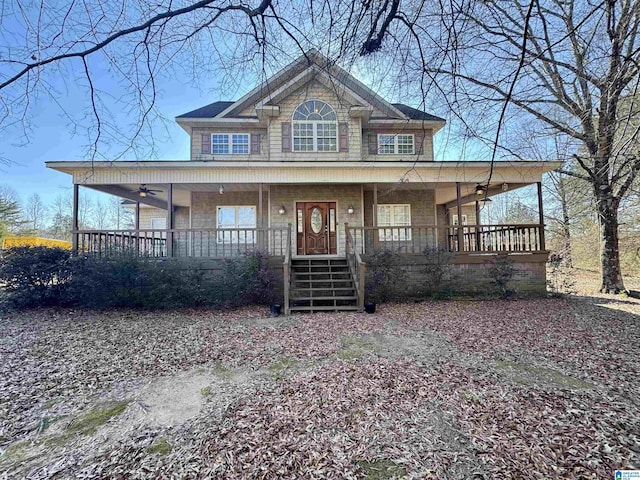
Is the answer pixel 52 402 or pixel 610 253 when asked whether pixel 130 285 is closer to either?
pixel 52 402

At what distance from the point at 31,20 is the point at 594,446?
5844 mm

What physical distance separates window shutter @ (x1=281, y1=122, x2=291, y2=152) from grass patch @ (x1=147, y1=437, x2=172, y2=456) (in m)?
10.5

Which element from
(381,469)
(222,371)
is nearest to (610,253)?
(381,469)

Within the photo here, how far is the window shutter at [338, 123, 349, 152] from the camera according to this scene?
11656 millimetres

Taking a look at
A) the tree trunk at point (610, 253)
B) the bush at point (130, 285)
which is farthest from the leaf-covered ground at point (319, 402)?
the tree trunk at point (610, 253)

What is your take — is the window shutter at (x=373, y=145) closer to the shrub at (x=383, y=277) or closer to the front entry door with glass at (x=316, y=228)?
the front entry door with glass at (x=316, y=228)

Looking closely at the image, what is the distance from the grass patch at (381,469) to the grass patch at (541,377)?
2.26 meters

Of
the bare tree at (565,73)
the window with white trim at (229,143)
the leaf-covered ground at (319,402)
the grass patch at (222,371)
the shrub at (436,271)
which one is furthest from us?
the window with white trim at (229,143)

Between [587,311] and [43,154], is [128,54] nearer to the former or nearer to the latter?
[43,154]

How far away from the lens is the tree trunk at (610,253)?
10289mm

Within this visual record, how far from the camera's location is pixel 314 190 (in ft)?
38.2

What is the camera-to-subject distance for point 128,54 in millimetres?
3113

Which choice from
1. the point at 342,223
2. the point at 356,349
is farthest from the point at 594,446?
the point at 342,223

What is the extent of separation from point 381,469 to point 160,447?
1.78 meters
